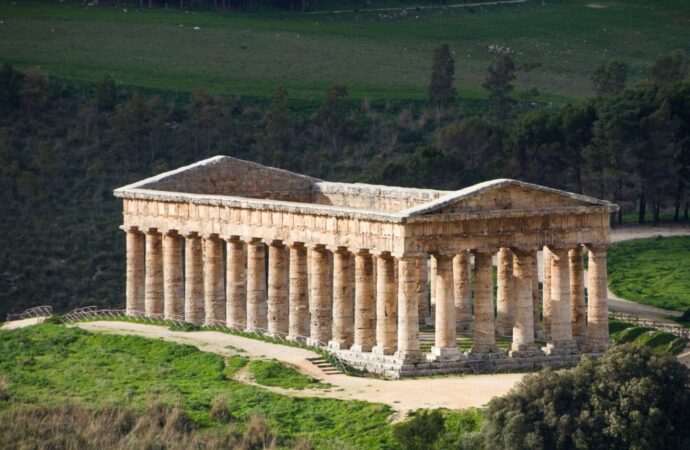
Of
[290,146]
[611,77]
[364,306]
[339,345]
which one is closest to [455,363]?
[364,306]

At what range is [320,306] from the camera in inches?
4641

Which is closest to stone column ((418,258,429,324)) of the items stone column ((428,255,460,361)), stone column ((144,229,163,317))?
stone column ((144,229,163,317))

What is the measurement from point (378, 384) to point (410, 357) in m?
2.56

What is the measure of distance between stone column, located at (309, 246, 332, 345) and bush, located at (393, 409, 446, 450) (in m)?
19.1

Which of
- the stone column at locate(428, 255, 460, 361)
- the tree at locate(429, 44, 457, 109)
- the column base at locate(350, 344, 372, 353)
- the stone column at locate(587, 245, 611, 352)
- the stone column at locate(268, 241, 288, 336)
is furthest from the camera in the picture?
the tree at locate(429, 44, 457, 109)

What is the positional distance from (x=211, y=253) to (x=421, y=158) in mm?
32550

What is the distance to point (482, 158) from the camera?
533ft

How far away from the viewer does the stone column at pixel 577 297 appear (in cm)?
11575

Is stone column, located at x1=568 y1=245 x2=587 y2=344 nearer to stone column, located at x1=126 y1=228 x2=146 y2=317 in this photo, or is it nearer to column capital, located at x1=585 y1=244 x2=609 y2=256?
column capital, located at x1=585 y1=244 x2=609 y2=256

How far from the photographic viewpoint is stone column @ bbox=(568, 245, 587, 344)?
116 meters

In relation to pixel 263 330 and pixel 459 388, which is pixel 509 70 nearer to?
pixel 263 330

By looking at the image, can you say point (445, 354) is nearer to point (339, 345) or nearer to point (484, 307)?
point (484, 307)

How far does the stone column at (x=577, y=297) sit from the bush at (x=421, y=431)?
1838 centimetres

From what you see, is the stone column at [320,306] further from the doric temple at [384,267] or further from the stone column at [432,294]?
the stone column at [432,294]
